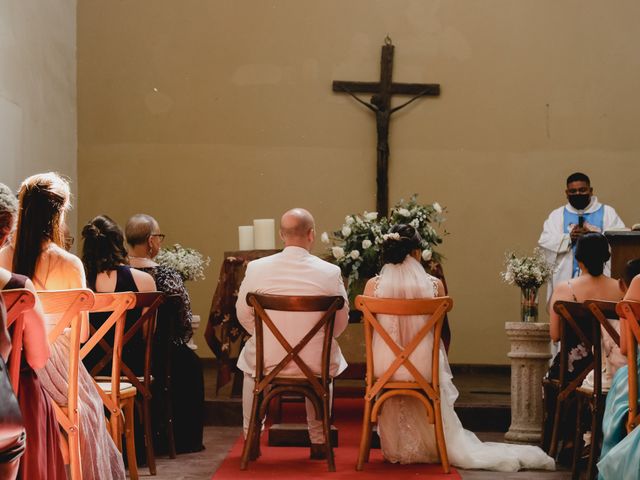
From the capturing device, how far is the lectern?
5539 mm

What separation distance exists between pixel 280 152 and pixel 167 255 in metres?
3.13

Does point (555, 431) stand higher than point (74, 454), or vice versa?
point (74, 454)

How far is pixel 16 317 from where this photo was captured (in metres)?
2.83

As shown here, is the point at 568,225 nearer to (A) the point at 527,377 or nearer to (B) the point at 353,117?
(B) the point at 353,117

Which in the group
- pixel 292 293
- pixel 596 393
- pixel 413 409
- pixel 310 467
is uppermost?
pixel 292 293

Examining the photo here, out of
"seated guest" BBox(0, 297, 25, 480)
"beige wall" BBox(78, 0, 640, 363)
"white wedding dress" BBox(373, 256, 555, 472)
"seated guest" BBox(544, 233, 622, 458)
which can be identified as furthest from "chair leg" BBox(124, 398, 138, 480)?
"beige wall" BBox(78, 0, 640, 363)

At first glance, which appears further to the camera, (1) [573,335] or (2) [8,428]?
(1) [573,335]

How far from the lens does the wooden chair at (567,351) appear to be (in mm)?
4816

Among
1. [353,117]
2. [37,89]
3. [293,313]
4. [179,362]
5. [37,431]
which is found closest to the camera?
[37,431]

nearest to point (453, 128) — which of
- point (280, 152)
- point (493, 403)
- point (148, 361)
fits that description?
A: point (280, 152)

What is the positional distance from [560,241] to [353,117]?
2322 millimetres

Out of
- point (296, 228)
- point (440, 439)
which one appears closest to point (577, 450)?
point (440, 439)

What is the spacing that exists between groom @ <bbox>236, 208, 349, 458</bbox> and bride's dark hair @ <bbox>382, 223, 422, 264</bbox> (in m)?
0.34

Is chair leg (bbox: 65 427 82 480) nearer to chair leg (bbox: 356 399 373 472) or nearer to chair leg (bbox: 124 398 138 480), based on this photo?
chair leg (bbox: 124 398 138 480)
